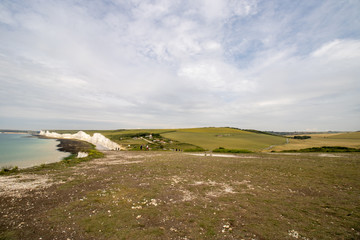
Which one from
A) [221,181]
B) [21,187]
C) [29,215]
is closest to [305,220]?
[221,181]

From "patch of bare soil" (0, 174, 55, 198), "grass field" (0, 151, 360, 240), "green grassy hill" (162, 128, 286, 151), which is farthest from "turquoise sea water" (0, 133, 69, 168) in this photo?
"green grassy hill" (162, 128, 286, 151)

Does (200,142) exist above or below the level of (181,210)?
below

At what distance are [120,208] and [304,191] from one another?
46.8 feet

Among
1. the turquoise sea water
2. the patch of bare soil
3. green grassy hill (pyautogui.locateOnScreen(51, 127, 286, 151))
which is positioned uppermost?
the patch of bare soil

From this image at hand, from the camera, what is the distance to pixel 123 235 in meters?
7.31

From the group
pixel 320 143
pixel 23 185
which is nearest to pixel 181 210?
pixel 23 185

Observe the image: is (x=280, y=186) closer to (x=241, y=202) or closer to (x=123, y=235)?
(x=241, y=202)

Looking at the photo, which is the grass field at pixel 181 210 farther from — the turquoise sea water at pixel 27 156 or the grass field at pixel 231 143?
the grass field at pixel 231 143

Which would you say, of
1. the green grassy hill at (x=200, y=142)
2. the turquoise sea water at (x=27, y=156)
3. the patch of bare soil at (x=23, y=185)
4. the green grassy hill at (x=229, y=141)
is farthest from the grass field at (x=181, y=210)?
the green grassy hill at (x=229, y=141)

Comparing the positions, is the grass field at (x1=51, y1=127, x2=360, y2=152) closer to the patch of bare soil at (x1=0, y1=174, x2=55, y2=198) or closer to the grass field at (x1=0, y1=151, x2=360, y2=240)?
the grass field at (x1=0, y1=151, x2=360, y2=240)

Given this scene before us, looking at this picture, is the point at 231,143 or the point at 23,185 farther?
the point at 231,143

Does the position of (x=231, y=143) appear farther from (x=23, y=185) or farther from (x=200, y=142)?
(x=23, y=185)

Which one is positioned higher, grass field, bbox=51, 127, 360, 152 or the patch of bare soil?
the patch of bare soil

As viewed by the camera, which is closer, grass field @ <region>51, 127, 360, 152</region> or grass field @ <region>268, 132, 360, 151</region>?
grass field @ <region>268, 132, 360, 151</region>
